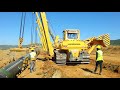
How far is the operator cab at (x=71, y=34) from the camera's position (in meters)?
20.8

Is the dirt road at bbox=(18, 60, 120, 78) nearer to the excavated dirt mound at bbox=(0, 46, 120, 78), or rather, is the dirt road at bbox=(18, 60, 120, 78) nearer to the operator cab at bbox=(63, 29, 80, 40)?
the excavated dirt mound at bbox=(0, 46, 120, 78)

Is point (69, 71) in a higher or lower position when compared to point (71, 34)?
lower

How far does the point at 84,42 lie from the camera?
2098 cm

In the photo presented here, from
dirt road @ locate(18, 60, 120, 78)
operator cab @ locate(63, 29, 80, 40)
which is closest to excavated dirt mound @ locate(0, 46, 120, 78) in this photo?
dirt road @ locate(18, 60, 120, 78)

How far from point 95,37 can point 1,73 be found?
12222 mm

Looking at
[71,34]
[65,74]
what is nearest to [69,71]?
[65,74]

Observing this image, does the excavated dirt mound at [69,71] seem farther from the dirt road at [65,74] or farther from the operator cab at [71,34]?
the operator cab at [71,34]

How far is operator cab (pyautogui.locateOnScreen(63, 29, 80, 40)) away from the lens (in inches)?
818

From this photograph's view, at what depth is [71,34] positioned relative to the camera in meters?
21.1

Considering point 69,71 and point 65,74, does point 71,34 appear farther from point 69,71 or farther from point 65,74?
point 65,74

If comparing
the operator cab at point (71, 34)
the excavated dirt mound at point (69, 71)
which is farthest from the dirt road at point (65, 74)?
the operator cab at point (71, 34)
